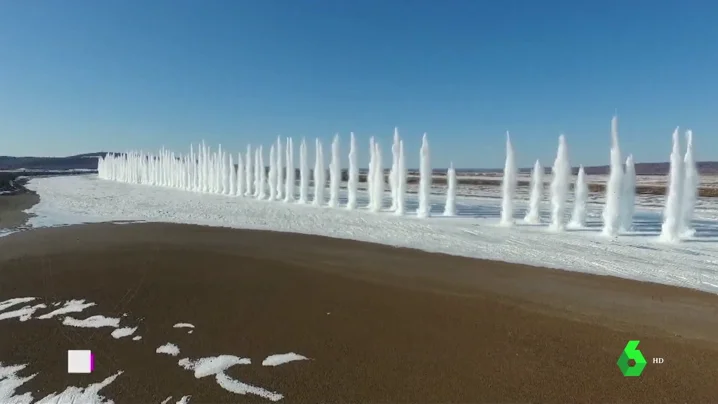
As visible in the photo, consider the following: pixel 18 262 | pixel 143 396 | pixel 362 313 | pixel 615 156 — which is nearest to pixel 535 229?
pixel 615 156

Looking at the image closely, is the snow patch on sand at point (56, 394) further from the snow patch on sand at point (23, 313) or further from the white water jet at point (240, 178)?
the white water jet at point (240, 178)

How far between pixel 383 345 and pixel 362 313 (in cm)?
134

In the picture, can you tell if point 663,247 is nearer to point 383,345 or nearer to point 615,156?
point 615,156

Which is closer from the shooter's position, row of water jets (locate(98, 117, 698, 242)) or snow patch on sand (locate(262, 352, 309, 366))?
snow patch on sand (locate(262, 352, 309, 366))

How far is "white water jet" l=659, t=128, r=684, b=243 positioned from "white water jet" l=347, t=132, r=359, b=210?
55.2ft

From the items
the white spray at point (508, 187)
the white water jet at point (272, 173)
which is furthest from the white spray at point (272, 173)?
the white spray at point (508, 187)

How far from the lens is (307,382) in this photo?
5.24 metres

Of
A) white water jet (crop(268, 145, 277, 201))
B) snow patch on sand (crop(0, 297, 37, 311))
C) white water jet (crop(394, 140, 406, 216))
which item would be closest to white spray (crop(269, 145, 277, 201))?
white water jet (crop(268, 145, 277, 201))

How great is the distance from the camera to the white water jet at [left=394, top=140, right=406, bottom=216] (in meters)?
24.2

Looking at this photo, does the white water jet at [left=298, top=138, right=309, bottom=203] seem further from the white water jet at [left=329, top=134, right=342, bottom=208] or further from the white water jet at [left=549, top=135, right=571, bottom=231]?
the white water jet at [left=549, top=135, right=571, bottom=231]

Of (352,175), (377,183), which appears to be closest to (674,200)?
(377,183)

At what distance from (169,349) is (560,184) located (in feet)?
55.2

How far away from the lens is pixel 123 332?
6637mm

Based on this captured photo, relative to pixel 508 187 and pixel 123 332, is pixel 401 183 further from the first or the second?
pixel 123 332
